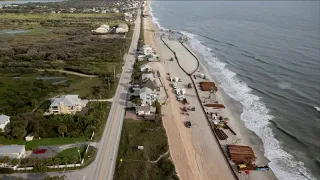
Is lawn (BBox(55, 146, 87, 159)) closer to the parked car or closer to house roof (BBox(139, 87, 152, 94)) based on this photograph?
the parked car

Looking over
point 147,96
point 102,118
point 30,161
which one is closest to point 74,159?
point 30,161

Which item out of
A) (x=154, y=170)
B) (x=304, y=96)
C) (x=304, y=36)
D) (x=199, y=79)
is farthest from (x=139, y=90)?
(x=304, y=36)

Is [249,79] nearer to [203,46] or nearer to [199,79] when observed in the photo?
[199,79]

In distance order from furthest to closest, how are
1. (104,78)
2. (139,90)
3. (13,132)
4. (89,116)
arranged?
(104,78)
(139,90)
(89,116)
(13,132)

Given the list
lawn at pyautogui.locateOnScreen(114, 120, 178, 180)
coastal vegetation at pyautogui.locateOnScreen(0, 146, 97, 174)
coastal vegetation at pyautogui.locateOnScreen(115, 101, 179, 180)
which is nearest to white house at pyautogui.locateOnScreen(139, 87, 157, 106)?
coastal vegetation at pyautogui.locateOnScreen(115, 101, 179, 180)

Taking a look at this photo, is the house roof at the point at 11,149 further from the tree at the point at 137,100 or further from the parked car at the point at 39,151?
the tree at the point at 137,100

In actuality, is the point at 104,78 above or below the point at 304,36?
below
